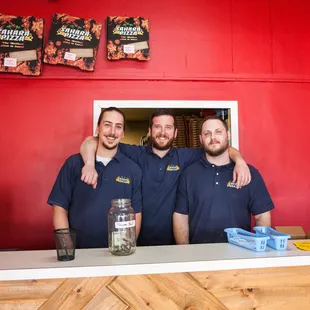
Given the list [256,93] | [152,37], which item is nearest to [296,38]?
[256,93]

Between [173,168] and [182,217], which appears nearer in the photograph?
[182,217]

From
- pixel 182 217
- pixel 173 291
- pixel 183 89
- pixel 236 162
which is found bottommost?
pixel 173 291

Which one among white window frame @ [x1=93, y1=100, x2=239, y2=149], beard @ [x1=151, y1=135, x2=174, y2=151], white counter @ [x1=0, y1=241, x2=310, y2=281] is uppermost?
white window frame @ [x1=93, y1=100, x2=239, y2=149]

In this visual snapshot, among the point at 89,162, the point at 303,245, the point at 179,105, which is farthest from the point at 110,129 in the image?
the point at 303,245

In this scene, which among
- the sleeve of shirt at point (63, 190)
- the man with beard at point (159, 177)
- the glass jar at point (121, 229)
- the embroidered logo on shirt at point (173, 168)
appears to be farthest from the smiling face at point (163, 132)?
Answer: the glass jar at point (121, 229)

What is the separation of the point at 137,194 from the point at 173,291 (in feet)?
2.96

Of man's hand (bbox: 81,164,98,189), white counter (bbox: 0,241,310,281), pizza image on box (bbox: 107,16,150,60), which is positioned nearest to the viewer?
white counter (bbox: 0,241,310,281)

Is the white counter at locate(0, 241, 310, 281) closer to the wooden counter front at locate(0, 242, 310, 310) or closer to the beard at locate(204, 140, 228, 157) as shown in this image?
the wooden counter front at locate(0, 242, 310, 310)

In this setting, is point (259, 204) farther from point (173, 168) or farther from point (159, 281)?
point (159, 281)

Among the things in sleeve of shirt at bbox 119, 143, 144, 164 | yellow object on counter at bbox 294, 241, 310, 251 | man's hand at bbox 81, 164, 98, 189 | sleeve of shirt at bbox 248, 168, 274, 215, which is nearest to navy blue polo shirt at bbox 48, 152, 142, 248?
man's hand at bbox 81, 164, 98, 189

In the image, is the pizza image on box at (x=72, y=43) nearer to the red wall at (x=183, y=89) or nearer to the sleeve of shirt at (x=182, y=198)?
the red wall at (x=183, y=89)

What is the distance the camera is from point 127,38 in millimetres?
2799

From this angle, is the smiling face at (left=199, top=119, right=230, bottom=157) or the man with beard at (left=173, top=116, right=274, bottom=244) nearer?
the man with beard at (left=173, top=116, right=274, bottom=244)

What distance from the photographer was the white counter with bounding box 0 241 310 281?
1.21 metres
